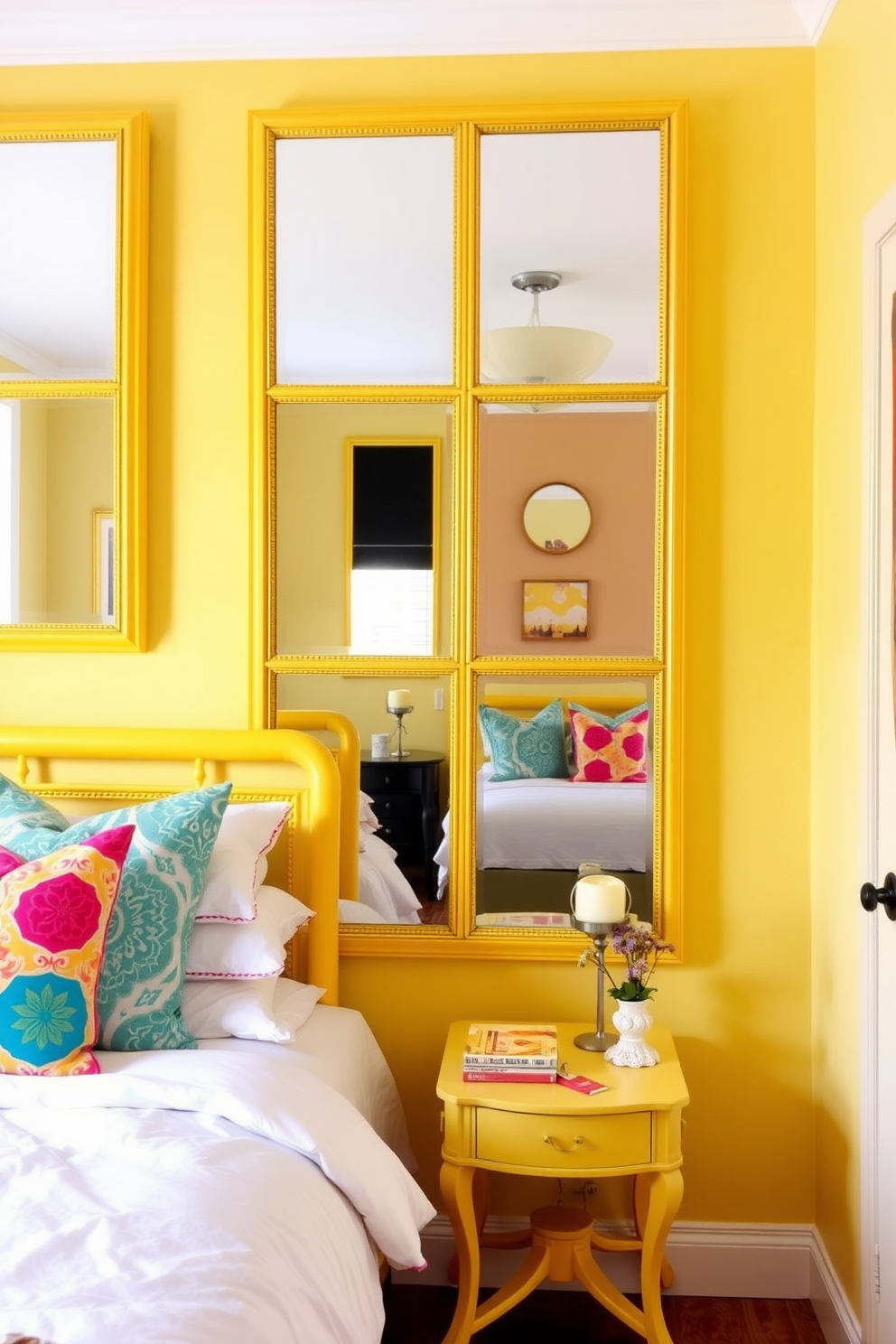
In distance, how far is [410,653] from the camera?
2492mm

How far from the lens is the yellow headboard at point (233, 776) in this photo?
2398mm

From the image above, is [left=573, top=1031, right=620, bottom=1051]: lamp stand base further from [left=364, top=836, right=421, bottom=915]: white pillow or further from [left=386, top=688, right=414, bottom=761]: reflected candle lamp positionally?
[left=386, top=688, right=414, bottom=761]: reflected candle lamp

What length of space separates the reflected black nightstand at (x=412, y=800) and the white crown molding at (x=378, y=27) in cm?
159

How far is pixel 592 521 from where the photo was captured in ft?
8.05

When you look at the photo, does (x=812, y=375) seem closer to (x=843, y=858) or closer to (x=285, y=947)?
(x=843, y=858)

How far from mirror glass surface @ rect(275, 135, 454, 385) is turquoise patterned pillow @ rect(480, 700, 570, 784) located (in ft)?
2.53

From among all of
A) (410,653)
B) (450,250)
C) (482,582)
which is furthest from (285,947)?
(450,250)

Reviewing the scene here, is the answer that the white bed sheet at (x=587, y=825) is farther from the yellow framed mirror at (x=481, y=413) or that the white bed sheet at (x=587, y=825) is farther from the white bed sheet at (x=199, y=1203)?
the white bed sheet at (x=199, y=1203)

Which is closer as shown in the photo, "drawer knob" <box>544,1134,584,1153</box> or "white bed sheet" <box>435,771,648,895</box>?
"drawer knob" <box>544,1134,584,1153</box>

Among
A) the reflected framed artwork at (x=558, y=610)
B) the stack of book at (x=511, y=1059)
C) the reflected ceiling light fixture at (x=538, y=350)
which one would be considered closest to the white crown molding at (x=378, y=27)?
the reflected ceiling light fixture at (x=538, y=350)

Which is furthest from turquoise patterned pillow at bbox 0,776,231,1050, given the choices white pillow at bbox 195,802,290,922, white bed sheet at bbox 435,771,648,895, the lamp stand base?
the lamp stand base

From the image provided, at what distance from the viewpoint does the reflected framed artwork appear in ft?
8.09

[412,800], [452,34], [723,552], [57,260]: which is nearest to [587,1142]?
[412,800]

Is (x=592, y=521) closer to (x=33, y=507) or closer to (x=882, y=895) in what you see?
(x=882, y=895)
